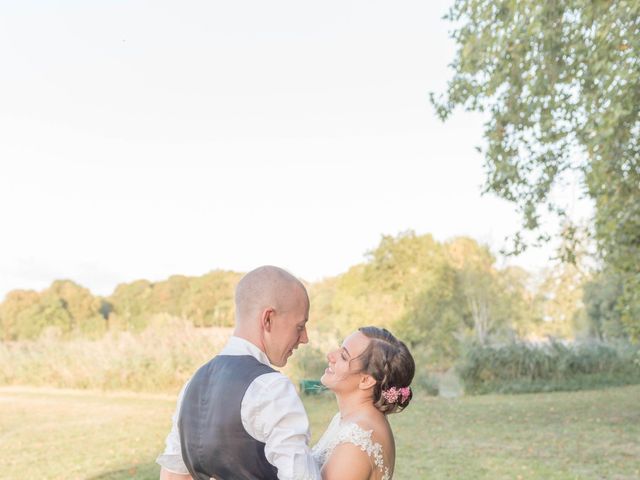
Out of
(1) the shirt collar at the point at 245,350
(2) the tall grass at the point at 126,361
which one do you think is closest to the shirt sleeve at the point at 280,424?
(1) the shirt collar at the point at 245,350

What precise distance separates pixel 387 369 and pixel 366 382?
10 centimetres

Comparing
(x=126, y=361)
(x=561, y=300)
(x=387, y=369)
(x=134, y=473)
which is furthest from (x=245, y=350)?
(x=561, y=300)

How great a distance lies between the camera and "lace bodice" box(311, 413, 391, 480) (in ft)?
8.99

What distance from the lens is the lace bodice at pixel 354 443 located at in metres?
2.74

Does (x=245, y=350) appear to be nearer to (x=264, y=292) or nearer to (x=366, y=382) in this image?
(x=264, y=292)

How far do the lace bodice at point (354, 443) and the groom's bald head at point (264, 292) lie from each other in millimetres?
643

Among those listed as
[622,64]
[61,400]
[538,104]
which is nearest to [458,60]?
[538,104]

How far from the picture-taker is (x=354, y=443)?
8.98 ft

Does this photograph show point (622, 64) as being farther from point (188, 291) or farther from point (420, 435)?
point (188, 291)

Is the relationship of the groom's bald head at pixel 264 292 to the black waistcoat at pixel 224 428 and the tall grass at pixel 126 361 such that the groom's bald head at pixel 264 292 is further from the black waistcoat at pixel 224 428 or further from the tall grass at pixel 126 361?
the tall grass at pixel 126 361

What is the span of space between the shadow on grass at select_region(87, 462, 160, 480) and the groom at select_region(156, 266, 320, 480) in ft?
27.4

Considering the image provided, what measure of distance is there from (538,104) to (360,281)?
3388 cm

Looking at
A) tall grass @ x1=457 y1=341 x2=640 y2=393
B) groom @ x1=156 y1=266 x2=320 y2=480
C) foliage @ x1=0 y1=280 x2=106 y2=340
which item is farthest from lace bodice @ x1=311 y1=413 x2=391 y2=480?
foliage @ x1=0 y1=280 x2=106 y2=340

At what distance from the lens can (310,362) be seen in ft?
76.3
